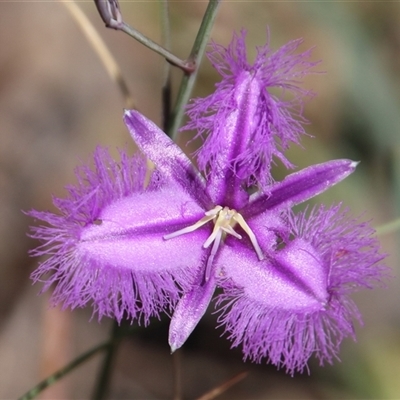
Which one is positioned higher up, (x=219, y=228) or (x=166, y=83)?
(x=166, y=83)

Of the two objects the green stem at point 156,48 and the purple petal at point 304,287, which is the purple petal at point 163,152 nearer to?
the green stem at point 156,48

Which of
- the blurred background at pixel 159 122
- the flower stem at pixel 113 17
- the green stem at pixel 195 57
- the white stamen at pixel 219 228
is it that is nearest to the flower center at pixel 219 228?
the white stamen at pixel 219 228

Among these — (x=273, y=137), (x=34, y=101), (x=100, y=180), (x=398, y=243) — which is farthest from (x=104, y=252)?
(x=34, y=101)

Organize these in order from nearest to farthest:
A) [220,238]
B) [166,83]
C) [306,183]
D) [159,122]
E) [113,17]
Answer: [113,17] < [306,183] < [220,238] < [166,83] < [159,122]

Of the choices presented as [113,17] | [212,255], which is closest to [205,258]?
[212,255]

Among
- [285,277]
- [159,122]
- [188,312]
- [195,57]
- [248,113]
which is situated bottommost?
[188,312]

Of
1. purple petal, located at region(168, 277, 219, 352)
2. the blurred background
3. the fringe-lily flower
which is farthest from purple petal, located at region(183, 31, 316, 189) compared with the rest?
the blurred background

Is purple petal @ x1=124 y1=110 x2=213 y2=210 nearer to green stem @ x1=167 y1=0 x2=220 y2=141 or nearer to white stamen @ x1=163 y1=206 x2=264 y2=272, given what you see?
white stamen @ x1=163 y1=206 x2=264 y2=272

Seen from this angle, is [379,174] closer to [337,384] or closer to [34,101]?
[337,384]

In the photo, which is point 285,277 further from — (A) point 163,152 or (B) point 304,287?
(A) point 163,152
